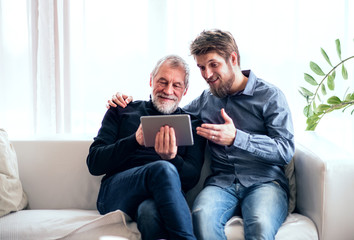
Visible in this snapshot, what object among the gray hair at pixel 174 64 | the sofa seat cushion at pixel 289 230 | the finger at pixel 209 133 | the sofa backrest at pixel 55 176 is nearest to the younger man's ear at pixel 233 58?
the gray hair at pixel 174 64

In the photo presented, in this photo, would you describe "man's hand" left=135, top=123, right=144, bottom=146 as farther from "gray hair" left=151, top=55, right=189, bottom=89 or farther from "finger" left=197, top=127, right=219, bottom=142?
"gray hair" left=151, top=55, right=189, bottom=89

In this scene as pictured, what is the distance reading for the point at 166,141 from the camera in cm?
172

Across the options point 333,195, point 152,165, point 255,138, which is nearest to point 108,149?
point 152,165

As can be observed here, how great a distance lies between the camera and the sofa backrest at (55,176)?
6.91 feet

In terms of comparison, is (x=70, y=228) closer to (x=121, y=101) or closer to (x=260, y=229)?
(x=121, y=101)

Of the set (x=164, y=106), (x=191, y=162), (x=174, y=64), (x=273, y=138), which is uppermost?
(x=174, y=64)

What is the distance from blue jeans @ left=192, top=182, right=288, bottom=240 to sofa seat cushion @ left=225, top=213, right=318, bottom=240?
0.09 feet

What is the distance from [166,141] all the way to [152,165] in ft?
0.37

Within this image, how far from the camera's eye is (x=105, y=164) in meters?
1.86

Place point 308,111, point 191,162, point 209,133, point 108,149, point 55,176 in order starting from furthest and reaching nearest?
1. point 308,111
2. point 55,176
3. point 191,162
4. point 108,149
5. point 209,133

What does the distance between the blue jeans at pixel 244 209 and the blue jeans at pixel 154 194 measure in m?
0.11

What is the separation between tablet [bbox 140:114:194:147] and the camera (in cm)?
168

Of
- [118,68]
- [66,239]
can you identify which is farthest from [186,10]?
[66,239]

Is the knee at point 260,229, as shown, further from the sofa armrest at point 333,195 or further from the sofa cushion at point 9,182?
the sofa cushion at point 9,182
